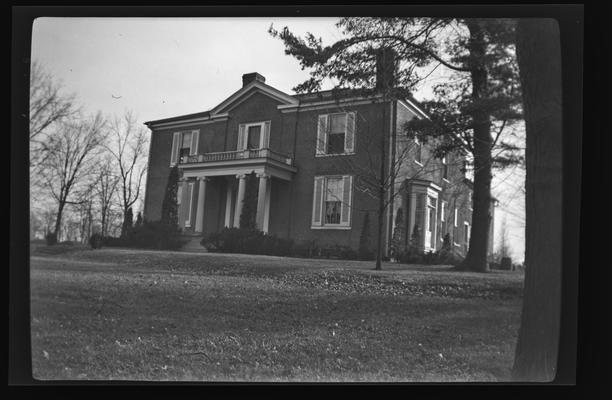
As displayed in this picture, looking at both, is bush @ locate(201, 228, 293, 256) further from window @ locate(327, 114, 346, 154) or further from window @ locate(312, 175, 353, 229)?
window @ locate(327, 114, 346, 154)

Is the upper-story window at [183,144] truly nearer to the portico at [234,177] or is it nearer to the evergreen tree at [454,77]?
the portico at [234,177]

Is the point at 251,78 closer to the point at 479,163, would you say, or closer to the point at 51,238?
the point at 479,163

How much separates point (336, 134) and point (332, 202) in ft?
1.94

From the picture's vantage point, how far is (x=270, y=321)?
176 inches

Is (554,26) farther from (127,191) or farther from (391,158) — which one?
(127,191)

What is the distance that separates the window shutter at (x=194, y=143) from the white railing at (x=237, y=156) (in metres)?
0.04

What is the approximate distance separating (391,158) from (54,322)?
3122 millimetres

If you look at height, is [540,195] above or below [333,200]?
above

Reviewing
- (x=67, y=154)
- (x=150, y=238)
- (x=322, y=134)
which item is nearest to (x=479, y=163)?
(x=322, y=134)

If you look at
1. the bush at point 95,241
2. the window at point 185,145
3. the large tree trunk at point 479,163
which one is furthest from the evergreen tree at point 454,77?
the bush at point 95,241

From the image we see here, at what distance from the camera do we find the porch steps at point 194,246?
458 centimetres

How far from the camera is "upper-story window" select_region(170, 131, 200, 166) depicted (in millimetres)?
4594
